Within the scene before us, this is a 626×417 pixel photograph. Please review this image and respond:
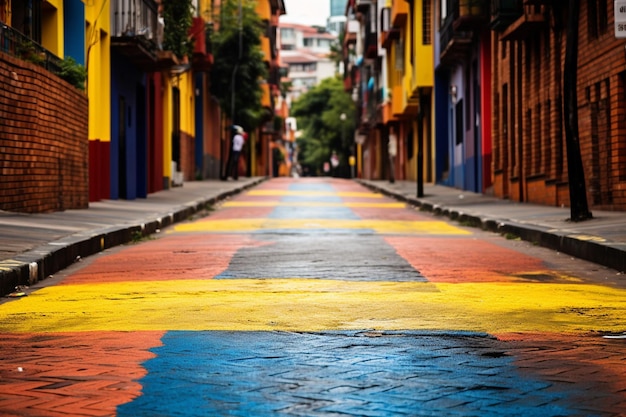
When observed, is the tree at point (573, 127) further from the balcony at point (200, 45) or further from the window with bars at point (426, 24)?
the window with bars at point (426, 24)

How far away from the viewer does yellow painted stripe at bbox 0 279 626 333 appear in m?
7.99

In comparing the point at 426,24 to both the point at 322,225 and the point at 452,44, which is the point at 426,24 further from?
the point at 322,225

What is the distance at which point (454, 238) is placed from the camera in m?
18.0

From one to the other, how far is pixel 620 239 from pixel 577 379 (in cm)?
883

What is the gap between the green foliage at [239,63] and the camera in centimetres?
5759

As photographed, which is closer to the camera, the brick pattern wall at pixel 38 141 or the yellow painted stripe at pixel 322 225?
the brick pattern wall at pixel 38 141

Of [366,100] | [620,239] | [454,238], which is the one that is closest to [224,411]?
[620,239]

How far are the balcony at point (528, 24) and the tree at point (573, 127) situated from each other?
745 cm

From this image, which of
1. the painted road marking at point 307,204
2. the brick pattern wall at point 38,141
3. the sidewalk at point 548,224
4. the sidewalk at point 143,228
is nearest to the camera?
the sidewalk at point 143,228

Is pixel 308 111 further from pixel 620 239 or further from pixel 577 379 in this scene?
pixel 577 379

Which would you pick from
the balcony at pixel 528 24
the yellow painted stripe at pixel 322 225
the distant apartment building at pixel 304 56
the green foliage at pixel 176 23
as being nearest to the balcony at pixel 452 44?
the green foliage at pixel 176 23

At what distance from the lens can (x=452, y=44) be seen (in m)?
37.5

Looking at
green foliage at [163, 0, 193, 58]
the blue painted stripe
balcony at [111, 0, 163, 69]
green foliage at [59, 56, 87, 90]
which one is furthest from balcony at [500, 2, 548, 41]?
the blue painted stripe

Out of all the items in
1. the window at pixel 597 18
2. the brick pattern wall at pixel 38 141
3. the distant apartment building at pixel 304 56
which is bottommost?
the brick pattern wall at pixel 38 141
